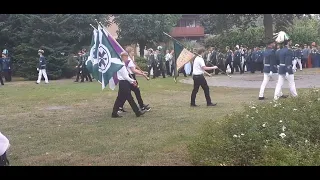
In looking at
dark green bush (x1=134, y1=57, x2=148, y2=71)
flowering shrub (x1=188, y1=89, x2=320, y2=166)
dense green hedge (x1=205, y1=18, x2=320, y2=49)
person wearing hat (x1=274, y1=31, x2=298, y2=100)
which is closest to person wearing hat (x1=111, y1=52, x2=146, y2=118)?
person wearing hat (x1=274, y1=31, x2=298, y2=100)

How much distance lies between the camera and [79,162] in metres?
7.65

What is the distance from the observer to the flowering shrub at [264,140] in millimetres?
5746

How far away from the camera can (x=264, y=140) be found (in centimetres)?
635

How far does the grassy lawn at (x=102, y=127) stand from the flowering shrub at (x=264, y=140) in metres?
0.69

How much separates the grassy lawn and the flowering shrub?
0.69 metres

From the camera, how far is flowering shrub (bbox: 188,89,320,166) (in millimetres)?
5746

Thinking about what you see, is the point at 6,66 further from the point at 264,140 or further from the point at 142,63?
Result: the point at 264,140

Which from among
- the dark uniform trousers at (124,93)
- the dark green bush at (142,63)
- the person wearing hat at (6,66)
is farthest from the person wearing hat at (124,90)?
the dark green bush at (142,63)

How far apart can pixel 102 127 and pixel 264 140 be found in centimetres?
532

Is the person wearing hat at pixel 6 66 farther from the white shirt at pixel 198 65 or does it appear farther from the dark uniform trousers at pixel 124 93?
the dark uniform trousers at pixel 124 93

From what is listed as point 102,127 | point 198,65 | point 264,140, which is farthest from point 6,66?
point 264,140

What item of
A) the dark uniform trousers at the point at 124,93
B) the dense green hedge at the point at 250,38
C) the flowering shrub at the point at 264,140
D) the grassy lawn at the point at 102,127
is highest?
the dense green hedge at the point at 250,38

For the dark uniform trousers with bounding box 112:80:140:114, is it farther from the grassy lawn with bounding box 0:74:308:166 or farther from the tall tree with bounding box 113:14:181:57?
the tall tree with bounding box 113:14:181:57

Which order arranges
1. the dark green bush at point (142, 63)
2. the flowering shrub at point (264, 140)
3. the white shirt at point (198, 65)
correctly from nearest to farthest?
1. the flowering shrub at point (264, 140)
2. the white shirt at point (198, 65)
3. the dark green bush at point (142, 63)
